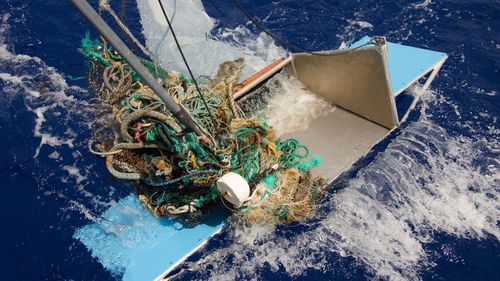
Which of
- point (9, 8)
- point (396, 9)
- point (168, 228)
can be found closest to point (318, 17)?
point (396, 9)

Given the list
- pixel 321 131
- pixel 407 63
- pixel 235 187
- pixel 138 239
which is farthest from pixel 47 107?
pixel 407 63

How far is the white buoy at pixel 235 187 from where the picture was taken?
13.2ft

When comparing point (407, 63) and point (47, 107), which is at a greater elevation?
point (47, 107)

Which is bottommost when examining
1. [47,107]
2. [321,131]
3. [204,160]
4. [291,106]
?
[321,131]

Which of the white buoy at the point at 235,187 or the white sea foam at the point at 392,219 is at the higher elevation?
the white buoy at the point at 235,187

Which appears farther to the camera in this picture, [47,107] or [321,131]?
[47,107]

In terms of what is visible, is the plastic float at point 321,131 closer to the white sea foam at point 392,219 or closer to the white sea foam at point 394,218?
the white sea foam at point 392,219

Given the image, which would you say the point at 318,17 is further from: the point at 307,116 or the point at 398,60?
the point at 307,116

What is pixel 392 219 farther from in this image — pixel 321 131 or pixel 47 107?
pixel 47 107

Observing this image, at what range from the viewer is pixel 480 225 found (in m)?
4.67

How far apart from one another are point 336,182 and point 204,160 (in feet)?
5.75

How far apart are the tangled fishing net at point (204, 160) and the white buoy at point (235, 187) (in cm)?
20

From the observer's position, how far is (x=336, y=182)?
16.7ft

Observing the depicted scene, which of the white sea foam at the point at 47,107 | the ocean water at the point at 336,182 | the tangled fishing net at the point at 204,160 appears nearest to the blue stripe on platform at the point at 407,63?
the ocean water at the point at 336,182
